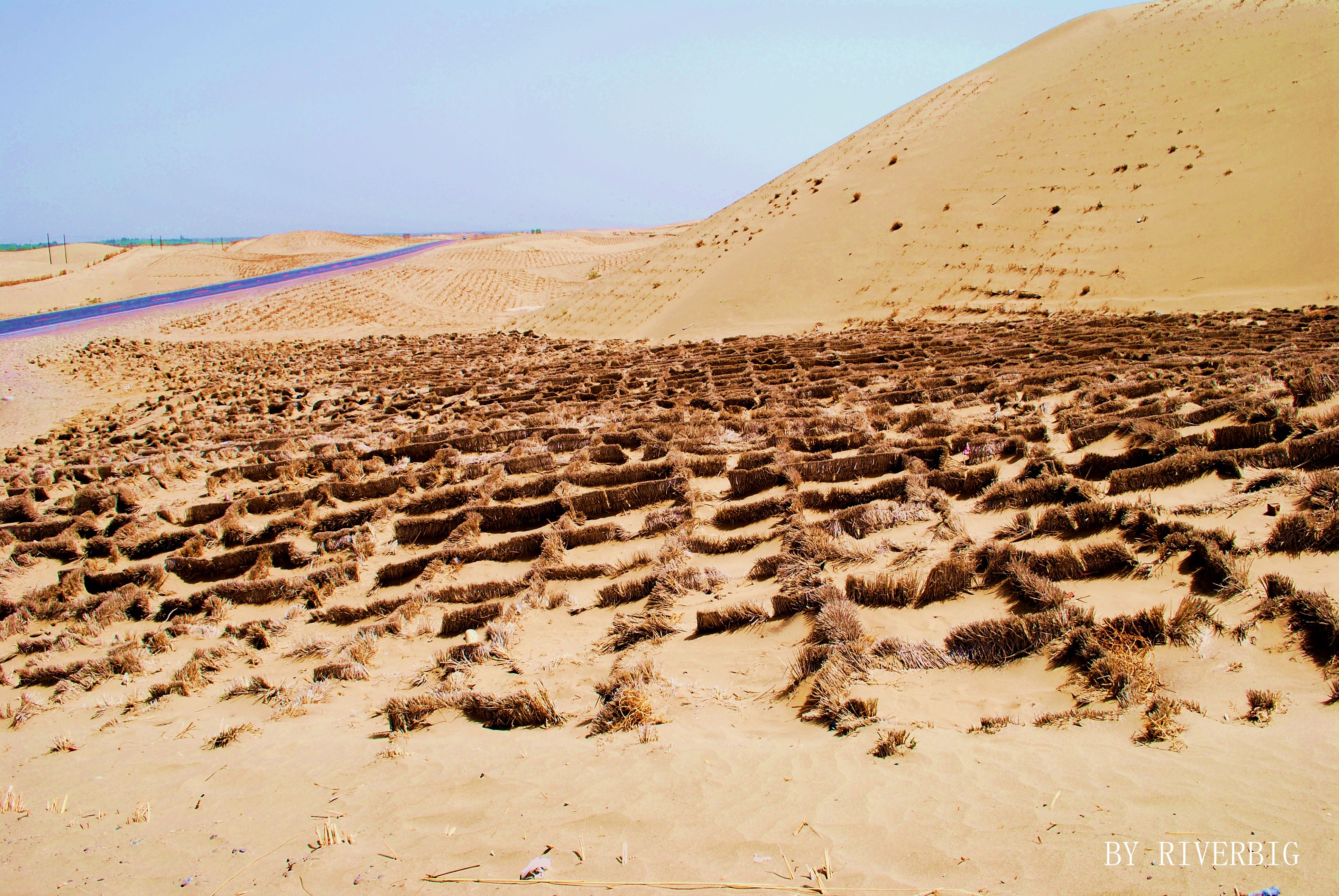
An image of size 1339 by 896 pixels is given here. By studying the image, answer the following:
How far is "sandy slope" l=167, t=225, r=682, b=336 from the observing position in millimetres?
29188

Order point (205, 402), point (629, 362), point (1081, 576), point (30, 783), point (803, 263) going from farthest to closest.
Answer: point (803, 263) < point (629, 362) < point (205, 402) < point (1081, 576) < point (30, 783)

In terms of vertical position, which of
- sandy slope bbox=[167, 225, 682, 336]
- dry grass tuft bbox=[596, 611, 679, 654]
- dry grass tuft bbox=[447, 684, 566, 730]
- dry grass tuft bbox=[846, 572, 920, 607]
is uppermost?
sandy slope bbox=[167, 225, 682, 336]

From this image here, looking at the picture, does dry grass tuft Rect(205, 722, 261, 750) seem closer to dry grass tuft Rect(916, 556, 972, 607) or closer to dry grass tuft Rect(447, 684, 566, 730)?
dry grass tuft Rect(447, 684, 566, 730)

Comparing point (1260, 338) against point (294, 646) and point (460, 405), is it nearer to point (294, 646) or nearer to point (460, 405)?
point (460, 405)

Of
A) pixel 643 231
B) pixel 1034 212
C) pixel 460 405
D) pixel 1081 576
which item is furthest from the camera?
pixel 643 231

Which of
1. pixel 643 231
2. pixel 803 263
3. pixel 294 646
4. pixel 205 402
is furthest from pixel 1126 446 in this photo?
pixel 643 231

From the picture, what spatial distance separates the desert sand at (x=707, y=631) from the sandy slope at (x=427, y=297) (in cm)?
1745

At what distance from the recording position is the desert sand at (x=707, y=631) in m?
2.57

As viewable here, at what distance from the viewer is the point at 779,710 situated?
350cm

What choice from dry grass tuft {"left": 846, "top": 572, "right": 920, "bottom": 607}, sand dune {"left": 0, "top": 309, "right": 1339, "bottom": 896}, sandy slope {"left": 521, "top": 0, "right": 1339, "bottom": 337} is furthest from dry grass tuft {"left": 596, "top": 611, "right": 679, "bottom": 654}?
sandy slope {"left": 521, "top": 0, "right": 1339, "bottom": 337}

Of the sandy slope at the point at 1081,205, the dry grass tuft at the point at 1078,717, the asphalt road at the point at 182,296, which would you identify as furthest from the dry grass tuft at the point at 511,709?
the asphalt road at the point at 182,296

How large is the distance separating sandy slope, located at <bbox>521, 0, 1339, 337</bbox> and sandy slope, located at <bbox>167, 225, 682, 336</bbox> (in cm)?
706

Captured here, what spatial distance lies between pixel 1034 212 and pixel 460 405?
66.8ft

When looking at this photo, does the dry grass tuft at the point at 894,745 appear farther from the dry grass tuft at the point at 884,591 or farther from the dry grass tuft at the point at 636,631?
the dry grass tuft at the point at 636,631
